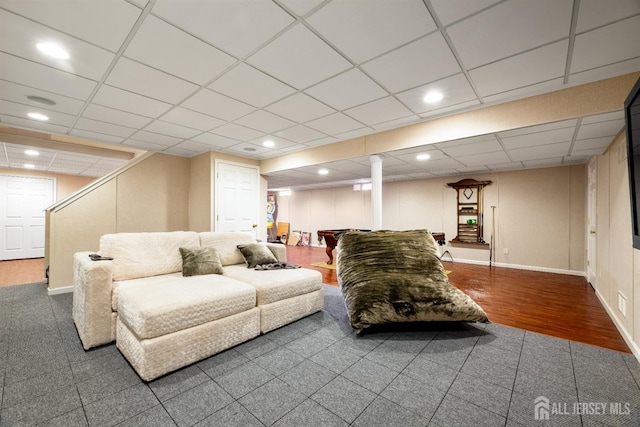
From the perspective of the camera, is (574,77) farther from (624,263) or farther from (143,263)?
(143,263)

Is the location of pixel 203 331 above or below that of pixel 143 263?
below

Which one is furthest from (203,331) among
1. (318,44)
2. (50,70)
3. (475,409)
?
(50,70)

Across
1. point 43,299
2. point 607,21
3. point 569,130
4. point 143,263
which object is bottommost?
point 43,299

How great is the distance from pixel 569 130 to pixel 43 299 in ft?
23.4

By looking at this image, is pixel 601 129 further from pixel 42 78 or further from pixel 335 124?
pixel 42 78

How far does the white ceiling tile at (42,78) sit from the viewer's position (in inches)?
89.4

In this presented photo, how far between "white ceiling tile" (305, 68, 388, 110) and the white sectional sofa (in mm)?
2015

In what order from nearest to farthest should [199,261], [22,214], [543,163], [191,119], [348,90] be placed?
[348,90] → [199,261] → [191,119] → [543,163] → [22,214]

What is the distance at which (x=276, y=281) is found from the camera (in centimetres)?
269

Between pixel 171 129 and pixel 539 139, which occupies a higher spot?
→ pixel 171 129

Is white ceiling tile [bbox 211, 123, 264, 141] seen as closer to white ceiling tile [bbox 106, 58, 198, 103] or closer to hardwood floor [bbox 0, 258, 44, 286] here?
white ceiling tile [bbox 106, 58, 198, 103]

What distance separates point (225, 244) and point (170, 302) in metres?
1.53

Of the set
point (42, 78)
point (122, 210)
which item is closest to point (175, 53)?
point (42, 78)

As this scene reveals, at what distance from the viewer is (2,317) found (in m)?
2.88
